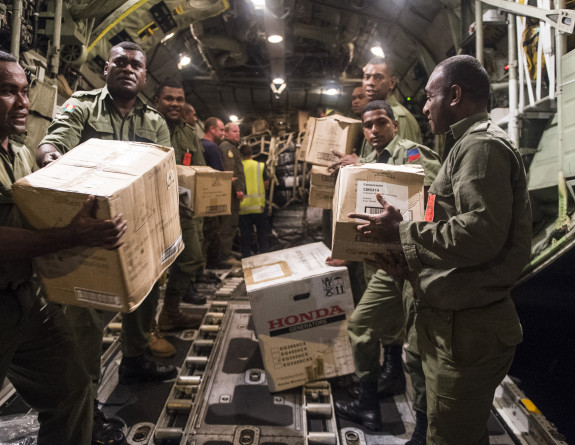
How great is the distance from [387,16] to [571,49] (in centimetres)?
332

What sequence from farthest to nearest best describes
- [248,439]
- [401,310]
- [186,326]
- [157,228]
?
1. [186,326]
2. [401,310]
3. [248,439]
4. [157,228]

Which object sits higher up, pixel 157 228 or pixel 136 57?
pixel 136 57

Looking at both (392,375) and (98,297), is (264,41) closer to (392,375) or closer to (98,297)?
(392,375)

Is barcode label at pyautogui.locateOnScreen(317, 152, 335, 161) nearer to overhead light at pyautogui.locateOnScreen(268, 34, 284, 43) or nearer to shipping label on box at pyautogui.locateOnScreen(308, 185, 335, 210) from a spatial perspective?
shipping label on box at pyautogui.locateOnScreen(308, 185, 335, 210)

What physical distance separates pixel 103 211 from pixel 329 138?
2220mm

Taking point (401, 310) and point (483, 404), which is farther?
point (401, 310)

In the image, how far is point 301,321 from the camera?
95.2 inches

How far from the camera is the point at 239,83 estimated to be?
8.91 m

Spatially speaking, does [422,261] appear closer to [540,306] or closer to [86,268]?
[86,268]

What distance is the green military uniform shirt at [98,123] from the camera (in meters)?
2.02

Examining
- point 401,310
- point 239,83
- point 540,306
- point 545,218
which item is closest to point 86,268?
point 401,310

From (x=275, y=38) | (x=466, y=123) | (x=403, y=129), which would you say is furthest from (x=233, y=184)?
(x=466, y=123)

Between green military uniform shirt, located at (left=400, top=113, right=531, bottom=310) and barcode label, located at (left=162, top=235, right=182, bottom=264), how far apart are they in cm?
105

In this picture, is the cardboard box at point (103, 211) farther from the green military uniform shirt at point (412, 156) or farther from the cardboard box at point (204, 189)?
the green military uniform shirt at point (412, 156)
